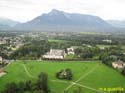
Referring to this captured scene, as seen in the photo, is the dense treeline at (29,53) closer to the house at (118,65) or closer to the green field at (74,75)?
the green field at (74,75)

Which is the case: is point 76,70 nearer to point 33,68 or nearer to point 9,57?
point 33,68

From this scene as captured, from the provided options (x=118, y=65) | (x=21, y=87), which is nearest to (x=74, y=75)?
(x=118, y=65)

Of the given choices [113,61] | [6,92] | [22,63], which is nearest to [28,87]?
[6,92]

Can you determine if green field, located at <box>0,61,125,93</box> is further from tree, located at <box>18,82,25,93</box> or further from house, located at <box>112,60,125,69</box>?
tree, located at <box>18,82,25,93</box>

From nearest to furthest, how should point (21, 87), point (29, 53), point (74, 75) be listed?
point (21, 87) → point (74, 75) → point (29, 53)

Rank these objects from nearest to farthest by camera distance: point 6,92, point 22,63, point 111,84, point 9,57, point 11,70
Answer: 1. point 6,92
2. point 111,84
3. point 11,70
4. point 22,63
5. point 9,57

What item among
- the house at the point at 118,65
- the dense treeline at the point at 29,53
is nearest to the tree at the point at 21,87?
the house at the point at 118,65

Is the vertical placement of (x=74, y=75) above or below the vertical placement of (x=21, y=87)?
below

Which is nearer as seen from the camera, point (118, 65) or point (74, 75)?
point (74, 75)

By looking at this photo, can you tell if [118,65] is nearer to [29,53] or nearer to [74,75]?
[74,75]
